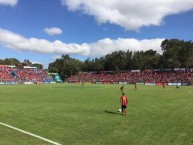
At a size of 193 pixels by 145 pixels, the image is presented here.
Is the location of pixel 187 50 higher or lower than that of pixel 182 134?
higher

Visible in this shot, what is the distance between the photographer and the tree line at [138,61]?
13512 cm

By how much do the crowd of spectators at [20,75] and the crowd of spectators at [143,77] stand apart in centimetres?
1921

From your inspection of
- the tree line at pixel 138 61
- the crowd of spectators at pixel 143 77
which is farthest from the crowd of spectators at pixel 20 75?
the tree line at pixel 138 61

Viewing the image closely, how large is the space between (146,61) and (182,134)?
139056mm

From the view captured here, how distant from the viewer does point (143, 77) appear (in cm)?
11662

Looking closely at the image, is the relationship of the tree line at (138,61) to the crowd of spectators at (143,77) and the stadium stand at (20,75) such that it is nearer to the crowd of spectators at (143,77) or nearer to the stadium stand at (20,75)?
the crowd of spectators at (143,77)

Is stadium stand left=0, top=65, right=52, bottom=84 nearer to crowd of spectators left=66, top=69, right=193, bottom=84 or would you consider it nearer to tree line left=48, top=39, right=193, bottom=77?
crowd of spectators left=66, top=69, right=193, bottom=84

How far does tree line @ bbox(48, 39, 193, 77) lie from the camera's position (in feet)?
443

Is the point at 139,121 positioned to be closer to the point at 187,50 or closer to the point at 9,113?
the point at 9,113

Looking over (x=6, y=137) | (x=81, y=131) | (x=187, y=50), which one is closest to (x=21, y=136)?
(x=6, y=137)

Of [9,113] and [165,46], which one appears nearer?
[9,113]

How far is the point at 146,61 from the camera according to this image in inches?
6019

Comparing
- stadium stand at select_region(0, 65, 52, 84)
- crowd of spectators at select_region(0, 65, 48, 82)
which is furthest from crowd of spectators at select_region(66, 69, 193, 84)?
crowd of spectators at select_region(0, 65, 48, 82)

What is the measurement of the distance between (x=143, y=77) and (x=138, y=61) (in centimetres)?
4088
